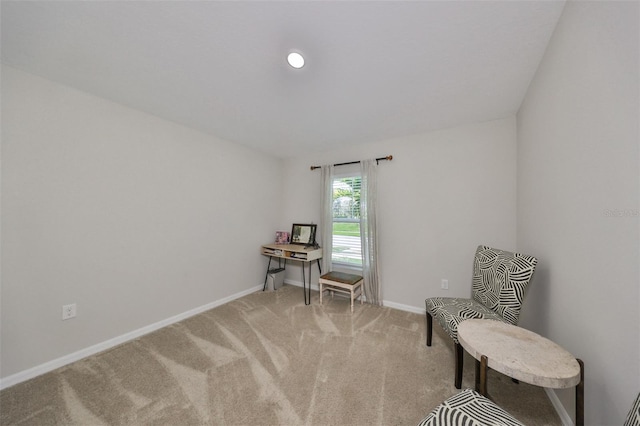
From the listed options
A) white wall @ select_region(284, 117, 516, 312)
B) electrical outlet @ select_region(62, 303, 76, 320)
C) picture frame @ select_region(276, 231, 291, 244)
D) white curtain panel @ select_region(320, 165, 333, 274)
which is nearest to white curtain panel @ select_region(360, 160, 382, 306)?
white wall @ select_region(284, 117, 516, 312)

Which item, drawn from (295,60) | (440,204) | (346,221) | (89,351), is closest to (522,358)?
(440,204)

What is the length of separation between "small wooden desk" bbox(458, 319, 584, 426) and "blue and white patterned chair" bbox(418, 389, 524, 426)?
0.54ft

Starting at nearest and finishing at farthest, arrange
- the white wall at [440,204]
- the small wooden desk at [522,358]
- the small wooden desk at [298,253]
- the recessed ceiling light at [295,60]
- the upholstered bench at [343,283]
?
the small wooden desk at [522,358]
the recessed ceiling light at [295,60]
the white wall at [440,204]
the upholstered bench at [343,283]
the small wooden desk at [298,253]

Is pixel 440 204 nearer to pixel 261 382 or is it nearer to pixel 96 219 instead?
pixel 261 382

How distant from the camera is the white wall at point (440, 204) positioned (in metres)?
2.27

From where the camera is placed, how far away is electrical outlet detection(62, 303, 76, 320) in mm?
1731

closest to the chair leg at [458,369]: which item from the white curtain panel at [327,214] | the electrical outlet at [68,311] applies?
the white curtain panel at [327,214]

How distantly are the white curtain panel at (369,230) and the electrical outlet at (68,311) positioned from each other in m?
2.89

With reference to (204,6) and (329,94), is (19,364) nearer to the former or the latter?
(204,6)

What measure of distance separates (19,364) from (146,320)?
2.50ft

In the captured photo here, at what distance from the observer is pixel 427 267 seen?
104 inches

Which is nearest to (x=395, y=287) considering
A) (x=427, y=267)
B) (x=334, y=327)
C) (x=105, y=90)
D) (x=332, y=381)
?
(x=427, y=267)

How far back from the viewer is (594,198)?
98 centimetres

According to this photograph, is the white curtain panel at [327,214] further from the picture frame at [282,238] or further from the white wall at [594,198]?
the white wall at [594,198]
